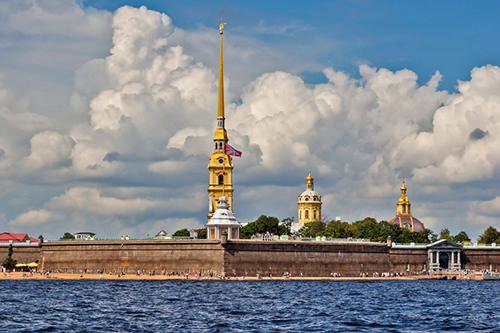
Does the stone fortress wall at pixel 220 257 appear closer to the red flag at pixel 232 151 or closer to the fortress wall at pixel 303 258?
the fortress wall at pixel 303 258

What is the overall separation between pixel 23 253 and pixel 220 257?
3624 centimetres

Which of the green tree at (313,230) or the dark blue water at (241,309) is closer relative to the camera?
the dark blue water at (241,309)

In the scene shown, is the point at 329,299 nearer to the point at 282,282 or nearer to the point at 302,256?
the point at 282,282

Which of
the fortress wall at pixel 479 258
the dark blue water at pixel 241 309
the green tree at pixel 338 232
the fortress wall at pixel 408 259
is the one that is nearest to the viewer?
the dark blue water at pixel 241 309

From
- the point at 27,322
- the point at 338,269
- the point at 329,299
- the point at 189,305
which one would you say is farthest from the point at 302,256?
the point at 27,322

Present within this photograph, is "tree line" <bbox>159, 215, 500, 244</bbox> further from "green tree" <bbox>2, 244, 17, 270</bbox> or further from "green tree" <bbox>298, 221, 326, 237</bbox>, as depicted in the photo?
"green tree" <bbox>2, 244, 17, 270</bbox>

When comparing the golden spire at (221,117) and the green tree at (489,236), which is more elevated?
the golden spire at (221,117)

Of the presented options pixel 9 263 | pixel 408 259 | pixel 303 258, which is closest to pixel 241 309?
pixel 303 258

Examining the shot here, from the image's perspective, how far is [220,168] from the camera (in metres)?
160

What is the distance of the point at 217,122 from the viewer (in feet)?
534

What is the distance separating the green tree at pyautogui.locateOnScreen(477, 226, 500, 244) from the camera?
536 feet

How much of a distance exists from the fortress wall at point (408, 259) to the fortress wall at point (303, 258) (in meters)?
2.56

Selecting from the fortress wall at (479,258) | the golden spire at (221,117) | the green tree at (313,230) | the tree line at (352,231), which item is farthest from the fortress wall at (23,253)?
the fortress wall at (479,258)

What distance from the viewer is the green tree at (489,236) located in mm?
163525
